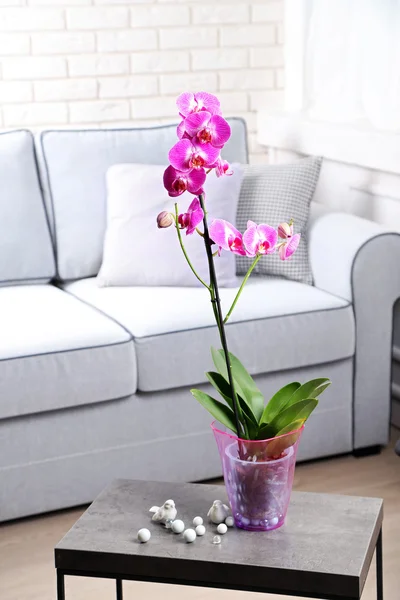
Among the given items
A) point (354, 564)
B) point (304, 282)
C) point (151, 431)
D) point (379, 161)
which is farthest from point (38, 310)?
point (354, 564)

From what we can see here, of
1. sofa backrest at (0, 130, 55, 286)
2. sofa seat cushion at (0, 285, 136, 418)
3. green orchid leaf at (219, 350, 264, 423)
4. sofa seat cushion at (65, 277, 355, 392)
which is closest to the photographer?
green orchid leaf at (219, 350, 264, 423)

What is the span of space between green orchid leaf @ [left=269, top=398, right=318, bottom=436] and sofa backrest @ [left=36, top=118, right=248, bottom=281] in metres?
1.56

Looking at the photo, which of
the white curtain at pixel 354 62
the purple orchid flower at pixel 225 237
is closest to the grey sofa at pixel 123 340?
the white curtain at pixel 354 62

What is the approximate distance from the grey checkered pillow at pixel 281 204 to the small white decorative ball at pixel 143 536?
1.46 m

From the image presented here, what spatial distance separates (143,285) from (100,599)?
1039mm

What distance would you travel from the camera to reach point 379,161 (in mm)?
2951

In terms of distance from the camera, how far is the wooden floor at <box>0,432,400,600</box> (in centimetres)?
200

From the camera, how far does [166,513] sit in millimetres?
1498

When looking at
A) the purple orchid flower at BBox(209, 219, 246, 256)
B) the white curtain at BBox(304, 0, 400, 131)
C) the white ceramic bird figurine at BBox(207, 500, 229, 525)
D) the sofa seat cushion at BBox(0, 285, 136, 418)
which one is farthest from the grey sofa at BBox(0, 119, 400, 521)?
the purple orchid flower at BBox(209, 219, 246, 256)

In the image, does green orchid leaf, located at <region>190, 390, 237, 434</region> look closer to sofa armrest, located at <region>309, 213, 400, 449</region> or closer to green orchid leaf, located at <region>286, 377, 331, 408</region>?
green orchid leaf, located at <region>286, 377, 331, 408</region>

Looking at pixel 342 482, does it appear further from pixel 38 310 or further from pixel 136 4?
pixel 136 4

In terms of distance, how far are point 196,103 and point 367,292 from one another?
139 cm

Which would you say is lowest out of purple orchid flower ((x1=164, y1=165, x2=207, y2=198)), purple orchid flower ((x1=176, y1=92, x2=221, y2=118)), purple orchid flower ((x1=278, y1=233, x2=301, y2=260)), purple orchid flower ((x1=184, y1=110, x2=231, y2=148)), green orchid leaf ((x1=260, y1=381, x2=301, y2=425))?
green orchid leaf ((x1=260, y1=381, x2=301, y2=425))

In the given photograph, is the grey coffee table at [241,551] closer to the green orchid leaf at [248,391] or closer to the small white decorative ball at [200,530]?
the small white decorative ball at [200,530]
